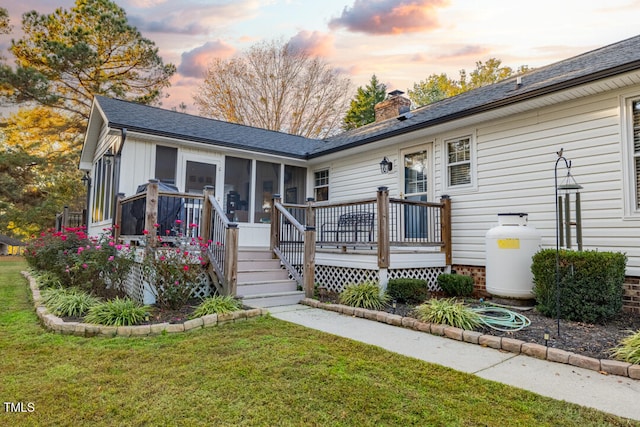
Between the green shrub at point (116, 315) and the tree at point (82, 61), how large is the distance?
16.9 meters

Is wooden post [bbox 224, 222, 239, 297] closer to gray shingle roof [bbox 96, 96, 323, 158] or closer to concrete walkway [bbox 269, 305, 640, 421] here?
concrete walkway [bbox 269, 305, 640, 421]

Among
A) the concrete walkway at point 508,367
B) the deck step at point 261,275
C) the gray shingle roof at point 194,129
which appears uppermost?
the gray shingle roof at point 194,129

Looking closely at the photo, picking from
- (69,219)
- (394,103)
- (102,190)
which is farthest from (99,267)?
(69,219)

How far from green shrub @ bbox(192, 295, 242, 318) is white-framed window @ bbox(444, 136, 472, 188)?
469cm

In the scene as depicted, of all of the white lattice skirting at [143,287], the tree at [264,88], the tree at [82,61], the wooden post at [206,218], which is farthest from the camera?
the tree at [264,88]

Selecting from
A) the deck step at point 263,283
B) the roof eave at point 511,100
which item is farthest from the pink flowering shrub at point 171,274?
the roof eave at point 511,100

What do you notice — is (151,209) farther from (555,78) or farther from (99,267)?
(555,78)

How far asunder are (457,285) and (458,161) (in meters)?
2.42

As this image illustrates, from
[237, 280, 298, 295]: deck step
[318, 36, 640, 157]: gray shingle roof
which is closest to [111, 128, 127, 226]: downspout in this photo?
[237, 280, 298, 295]: deck step

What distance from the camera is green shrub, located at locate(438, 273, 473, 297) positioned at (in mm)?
6227

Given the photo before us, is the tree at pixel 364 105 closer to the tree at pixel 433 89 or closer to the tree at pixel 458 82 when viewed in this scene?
the tree at pixel 433 89

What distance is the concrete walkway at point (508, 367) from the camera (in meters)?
2.54

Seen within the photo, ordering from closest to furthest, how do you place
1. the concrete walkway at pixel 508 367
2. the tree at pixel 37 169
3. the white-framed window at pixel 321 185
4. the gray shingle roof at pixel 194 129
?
the concrete walkway at pixel 508 367 < the gray shingle roof at pixel 194 129 < the white-framed window at pixel 321 185 < the tree at pixel 37 169

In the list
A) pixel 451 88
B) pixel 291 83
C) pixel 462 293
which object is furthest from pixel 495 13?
pixel 451 88
